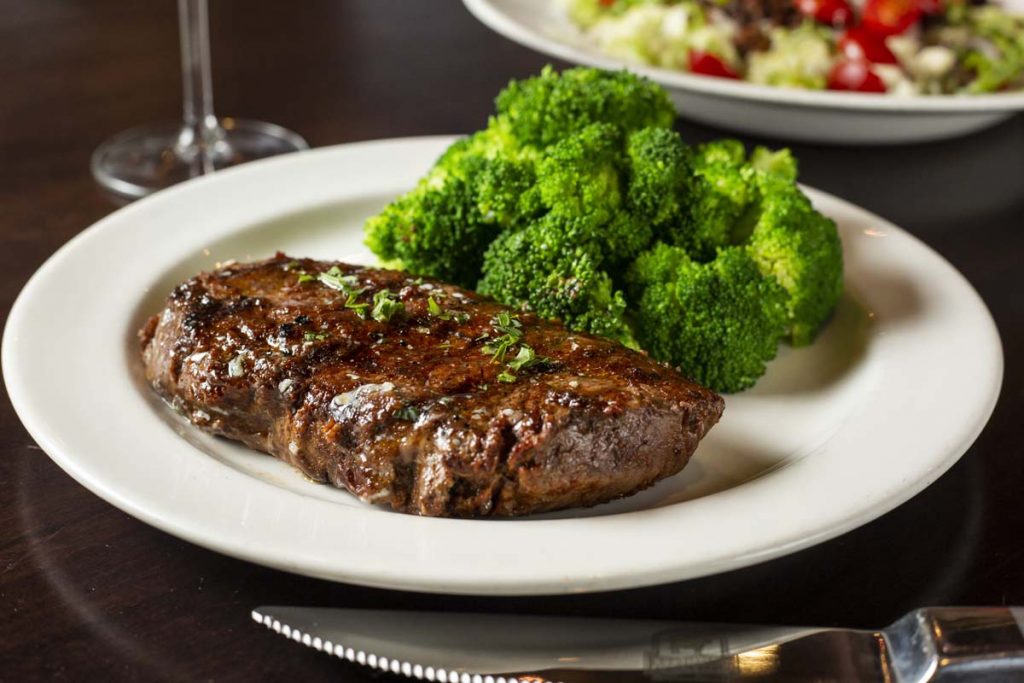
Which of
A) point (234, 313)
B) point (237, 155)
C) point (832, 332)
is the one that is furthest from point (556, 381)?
point (237, 155)

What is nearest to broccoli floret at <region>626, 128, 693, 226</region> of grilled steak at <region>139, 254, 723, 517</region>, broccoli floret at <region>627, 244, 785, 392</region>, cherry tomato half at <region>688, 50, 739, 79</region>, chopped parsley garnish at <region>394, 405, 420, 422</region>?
broccoli floret at <region>627, 244, 785, 392</region>

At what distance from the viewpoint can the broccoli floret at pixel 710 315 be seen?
2801mm

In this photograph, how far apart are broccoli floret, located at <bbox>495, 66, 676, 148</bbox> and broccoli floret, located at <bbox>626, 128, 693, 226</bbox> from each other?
9.6 inches

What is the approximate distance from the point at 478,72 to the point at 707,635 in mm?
3467

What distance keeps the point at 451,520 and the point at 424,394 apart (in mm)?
261

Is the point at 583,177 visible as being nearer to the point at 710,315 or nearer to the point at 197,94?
the point at 710,315

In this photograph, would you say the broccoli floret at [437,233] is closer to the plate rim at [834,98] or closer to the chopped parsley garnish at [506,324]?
the chopped parsley garnish at [506,324]

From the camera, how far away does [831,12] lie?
5129 millimetres

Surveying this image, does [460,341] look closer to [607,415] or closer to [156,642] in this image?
[607,415]

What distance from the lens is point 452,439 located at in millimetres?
2123

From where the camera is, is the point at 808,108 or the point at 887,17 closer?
the point at 808,108

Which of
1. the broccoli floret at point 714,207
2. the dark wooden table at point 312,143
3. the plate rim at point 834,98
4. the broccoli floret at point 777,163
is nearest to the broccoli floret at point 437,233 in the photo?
the broccoli floret at point 714,207

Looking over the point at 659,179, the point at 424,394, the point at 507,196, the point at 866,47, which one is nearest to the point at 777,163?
the point at 659,179

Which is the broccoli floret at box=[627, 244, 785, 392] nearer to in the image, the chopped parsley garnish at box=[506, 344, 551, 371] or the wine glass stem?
the chopped parsley garnish at box=[506, 344, 551, 371]
